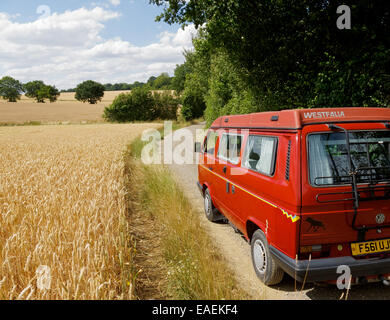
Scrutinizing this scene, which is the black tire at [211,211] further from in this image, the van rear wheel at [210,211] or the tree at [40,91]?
the tree at [40,91]

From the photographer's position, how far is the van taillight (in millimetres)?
2930

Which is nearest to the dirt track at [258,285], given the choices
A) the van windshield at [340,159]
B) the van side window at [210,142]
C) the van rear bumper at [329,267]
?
the van rear bumper at [329,267]

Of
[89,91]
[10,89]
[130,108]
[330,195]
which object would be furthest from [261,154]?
[10,89]

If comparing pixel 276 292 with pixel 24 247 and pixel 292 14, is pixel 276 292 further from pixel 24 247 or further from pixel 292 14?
pixel 292 14

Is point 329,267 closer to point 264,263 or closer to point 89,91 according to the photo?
point 264,263

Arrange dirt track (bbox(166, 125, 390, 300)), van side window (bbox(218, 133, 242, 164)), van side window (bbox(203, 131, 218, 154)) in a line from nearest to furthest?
1. dirt track (bbox(166, 125, 390, 300))
2. van side window (bbox(218, 133, 242, 164))
3. van side window (bbox(203, 131, 218, 154))

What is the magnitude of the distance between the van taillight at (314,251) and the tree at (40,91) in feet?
404

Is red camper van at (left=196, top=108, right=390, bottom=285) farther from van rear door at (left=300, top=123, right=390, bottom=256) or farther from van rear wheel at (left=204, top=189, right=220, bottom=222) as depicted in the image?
van rear wheel at (left=204, top=189, right=220, bottom=222)

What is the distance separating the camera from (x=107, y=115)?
2240 inches

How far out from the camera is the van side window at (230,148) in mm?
4527

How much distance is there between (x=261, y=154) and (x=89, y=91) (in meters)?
112

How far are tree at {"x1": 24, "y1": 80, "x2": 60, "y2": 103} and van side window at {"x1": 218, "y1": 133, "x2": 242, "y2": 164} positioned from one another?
121 metres

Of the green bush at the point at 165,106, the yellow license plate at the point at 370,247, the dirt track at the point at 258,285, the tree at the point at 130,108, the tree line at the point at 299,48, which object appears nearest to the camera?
the yellow license plate at the point at 370,247

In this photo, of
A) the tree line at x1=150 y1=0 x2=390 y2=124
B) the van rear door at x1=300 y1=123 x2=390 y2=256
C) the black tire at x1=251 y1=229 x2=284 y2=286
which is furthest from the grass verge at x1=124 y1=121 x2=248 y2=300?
the tree line at x1=150 y1=0 x2=390 y2=124
